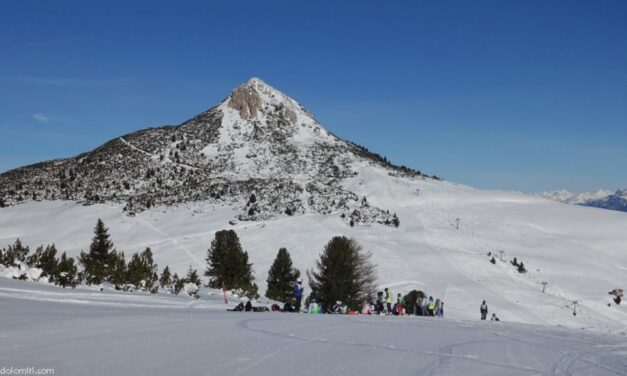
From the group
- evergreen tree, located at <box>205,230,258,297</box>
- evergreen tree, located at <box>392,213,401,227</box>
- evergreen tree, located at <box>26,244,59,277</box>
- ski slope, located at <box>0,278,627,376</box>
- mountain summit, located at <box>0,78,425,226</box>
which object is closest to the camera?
ski slope, located at <box>0,278,627,376</box>

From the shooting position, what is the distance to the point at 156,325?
37.3 feet

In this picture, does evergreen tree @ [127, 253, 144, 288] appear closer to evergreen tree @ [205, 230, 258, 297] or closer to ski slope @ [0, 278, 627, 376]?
ski slope @ [0, 278, 627, 376]

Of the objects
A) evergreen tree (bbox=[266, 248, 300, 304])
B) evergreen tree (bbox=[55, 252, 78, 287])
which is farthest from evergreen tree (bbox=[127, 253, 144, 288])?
evergreen tree (bbox=[266, 248, 300, 304])

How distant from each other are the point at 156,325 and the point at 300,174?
125 meters

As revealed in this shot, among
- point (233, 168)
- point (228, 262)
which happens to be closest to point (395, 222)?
point (228, 262)

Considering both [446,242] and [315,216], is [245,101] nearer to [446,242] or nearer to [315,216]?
[315,216]

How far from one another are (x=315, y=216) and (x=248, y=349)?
80799mm

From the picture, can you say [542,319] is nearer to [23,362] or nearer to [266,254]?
[266,254]

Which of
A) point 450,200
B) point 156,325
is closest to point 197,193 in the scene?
point 450,200

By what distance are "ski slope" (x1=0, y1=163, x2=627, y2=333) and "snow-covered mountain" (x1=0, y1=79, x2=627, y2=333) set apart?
1.04 ft

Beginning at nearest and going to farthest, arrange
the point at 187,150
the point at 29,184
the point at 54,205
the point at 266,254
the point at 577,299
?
the point at 577,299 → the point at 266,254 → the point at 54,205 → the point at 29,184 → the point at 187,150

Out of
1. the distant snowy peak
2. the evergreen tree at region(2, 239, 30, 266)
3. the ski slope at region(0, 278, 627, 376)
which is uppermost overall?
the distant snowy peak

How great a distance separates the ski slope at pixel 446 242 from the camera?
181 feet

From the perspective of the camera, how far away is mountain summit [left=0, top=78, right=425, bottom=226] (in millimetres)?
103812
